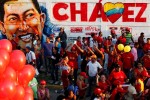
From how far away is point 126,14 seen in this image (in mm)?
17266

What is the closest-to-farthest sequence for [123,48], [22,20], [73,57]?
[73,57]
[123,48]
[22,20]

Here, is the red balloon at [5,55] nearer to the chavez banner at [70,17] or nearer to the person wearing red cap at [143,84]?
the person wearing red cap at [143,84]

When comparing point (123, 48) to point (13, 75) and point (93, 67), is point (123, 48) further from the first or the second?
point (13, 75)

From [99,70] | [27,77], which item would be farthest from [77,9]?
[27,77]

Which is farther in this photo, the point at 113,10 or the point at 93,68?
the point at 113,10

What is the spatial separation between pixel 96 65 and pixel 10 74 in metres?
4.97

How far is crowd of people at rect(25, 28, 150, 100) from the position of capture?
13172 millimetres

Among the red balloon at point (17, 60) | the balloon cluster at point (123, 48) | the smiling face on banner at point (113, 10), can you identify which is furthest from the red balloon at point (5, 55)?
the smiling face on banner at point (113, 10)

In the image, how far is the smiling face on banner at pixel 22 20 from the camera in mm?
17859

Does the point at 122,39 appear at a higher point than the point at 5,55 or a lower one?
lower

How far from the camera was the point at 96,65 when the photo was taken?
14.7 m

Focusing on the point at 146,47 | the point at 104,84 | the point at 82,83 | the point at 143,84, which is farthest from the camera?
the point at 146,47

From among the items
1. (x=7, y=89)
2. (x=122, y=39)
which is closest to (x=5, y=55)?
(x=7, y=89)

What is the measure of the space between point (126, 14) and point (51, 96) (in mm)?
4144
